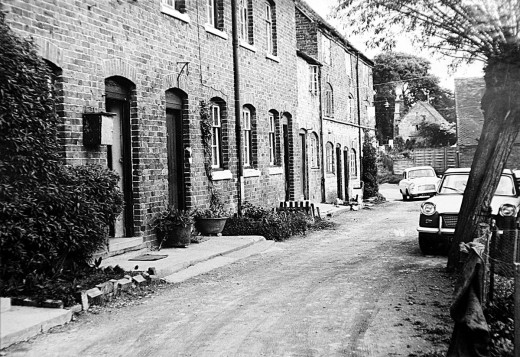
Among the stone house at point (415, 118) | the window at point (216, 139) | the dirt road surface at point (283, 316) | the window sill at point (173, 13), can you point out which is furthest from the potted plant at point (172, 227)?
the stone house at point (415, 118)

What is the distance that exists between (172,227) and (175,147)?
219cm

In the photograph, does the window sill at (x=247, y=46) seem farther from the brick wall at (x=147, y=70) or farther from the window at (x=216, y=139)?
the window at (x=216, y=139)

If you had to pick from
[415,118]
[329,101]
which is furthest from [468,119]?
[415,118]

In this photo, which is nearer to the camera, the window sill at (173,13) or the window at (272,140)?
the window sill at (173,13)

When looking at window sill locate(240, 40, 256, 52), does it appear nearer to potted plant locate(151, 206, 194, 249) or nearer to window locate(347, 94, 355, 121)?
potted plant locate(151, 206, 194, 249)

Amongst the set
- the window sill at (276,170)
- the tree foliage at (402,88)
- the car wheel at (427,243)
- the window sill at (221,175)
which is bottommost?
the car wheel at (427,243)

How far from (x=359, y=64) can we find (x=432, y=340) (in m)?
30.4

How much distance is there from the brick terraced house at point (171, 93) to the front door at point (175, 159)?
0.07 ft

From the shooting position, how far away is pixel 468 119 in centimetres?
4303

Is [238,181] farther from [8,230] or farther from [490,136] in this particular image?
[8,230]

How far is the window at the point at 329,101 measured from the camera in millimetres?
27500

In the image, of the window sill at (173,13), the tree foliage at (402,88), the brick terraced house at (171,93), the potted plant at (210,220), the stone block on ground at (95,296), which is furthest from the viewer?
the tree foliage at (402,88)

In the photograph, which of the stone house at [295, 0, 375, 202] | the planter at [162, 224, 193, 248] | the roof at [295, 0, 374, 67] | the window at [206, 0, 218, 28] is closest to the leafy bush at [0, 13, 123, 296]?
the planter at [162, 224, 193, 248]

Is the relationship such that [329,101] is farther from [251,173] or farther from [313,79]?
[251,173]
